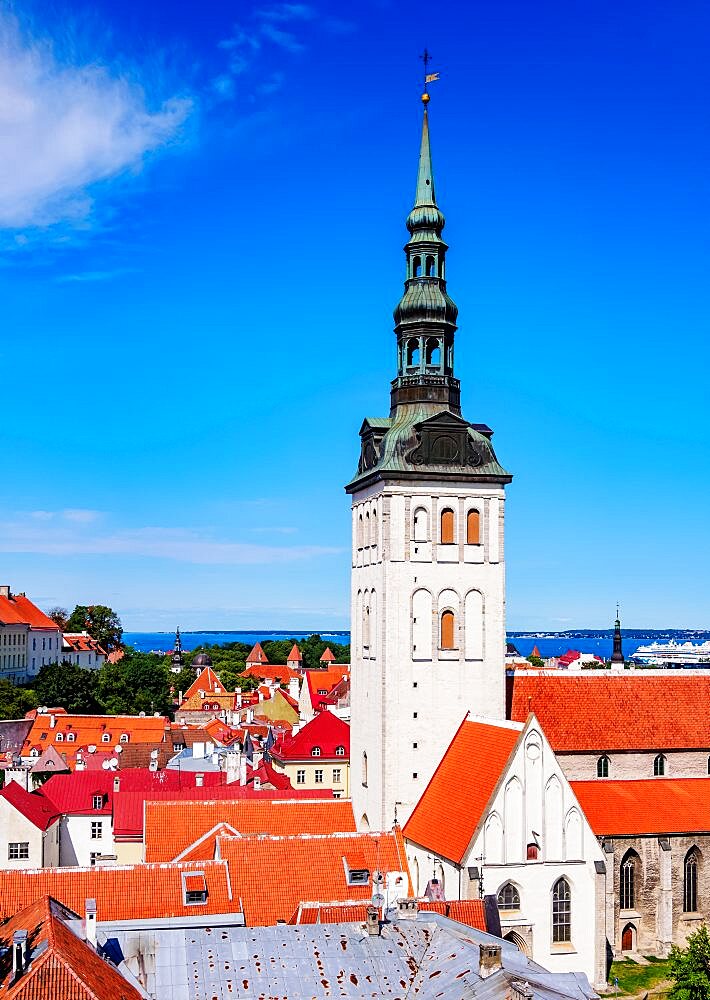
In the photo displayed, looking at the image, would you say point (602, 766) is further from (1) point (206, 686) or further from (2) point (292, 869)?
(1) point (206, 686)

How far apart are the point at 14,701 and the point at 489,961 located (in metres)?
100

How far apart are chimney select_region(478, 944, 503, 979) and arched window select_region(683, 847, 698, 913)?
24.2 meters

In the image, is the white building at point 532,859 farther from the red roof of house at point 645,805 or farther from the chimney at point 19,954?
the chimney at point 19,954

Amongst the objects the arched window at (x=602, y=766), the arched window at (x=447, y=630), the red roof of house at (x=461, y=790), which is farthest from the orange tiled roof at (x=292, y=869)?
the arched window at (x=602, y=766)

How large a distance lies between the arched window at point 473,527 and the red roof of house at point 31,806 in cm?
2465

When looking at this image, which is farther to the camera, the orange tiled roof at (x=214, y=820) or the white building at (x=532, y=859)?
the orange tiled roof at (x=214, y=820)

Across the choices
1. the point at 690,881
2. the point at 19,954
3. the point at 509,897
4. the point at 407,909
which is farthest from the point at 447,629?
the point at 19,954

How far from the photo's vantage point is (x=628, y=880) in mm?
45719

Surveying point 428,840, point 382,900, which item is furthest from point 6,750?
point 382,900

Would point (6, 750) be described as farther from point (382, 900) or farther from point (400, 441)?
point (382, 900)

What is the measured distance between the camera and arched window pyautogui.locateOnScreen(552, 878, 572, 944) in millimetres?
40219

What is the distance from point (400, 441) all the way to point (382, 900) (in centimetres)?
2161

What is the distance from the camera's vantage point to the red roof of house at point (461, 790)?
4084cm

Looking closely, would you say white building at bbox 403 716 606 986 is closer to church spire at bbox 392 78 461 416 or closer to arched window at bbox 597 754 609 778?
arched window at bbox 597 754 609 778
